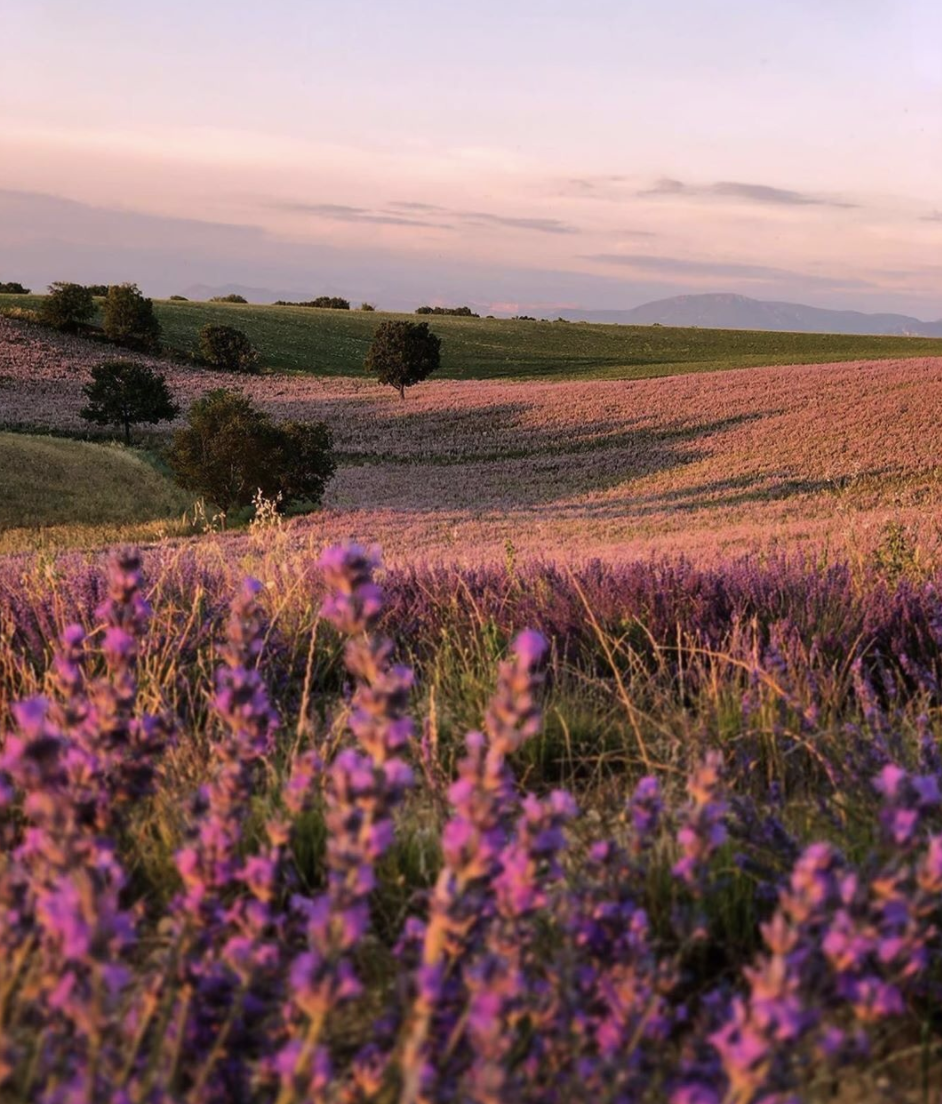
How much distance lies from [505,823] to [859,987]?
0.97m

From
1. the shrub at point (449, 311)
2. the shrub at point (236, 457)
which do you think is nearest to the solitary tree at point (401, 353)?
the shrub at point (236, 457)

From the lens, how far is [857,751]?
3004 millimetres

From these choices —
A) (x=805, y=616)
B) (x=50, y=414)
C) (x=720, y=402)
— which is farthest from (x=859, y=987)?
(x=50, y=414)

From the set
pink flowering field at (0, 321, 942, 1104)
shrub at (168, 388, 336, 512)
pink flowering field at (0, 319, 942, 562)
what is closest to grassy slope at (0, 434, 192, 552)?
shrub at (168, 388, 336, 512)

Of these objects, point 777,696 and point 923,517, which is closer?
point 777,696

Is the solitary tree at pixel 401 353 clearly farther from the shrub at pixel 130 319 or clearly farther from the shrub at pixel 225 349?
the shrub at pixel 130 319

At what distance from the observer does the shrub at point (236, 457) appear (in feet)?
102

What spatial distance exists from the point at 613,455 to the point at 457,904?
125ft

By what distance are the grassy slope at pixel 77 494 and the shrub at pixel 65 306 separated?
38448 millimetres

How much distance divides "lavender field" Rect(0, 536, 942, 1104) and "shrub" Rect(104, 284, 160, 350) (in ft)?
240

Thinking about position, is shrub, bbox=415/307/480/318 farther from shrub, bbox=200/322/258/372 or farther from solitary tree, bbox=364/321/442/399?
solitary tree, bbox=364/321/442/399

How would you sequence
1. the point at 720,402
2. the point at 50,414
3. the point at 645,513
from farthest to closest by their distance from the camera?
the point at 50,414
the point at 720,402
the point at 645,513

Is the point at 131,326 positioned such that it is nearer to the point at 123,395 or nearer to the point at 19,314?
the point at 19,314

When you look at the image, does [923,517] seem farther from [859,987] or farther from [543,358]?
[543,358]
